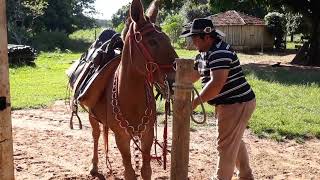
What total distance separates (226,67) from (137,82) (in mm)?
837

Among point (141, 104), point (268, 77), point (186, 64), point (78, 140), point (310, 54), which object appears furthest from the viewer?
point (310, 54)

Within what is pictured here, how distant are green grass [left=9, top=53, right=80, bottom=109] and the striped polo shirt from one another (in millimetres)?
7514

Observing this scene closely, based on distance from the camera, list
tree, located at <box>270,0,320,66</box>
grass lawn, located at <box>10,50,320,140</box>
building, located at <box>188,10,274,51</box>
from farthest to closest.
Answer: building, located at <box>188,10,274,51</box>, tree, located at <box>270,0,320,66</box>, grass lawn, located at <box>10,50,320,140</box>

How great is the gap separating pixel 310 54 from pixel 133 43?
2180 cm

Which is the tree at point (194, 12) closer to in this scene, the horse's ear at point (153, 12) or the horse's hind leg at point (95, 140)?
the horse's hind leg at point (95, 140)

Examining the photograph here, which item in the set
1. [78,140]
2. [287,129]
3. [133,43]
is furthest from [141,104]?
[287,129]

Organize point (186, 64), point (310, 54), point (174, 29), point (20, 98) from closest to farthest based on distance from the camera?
point (186, 64), point (20, 98), point (310, 54), point (174, 29)

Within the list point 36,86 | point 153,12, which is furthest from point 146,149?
point 36,86

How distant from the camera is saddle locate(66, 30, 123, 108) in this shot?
504 cm

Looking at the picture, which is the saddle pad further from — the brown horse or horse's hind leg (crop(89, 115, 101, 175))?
horse's hind leg (crop(89, 115, 101, 175))

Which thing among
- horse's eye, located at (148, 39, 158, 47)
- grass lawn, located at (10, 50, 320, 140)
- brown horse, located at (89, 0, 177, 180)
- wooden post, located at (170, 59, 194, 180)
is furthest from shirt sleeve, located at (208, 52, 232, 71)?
grass lawn, located at (10, 50, 320, 140)

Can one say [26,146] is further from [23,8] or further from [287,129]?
[23,8]

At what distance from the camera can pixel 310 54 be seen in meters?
24.4

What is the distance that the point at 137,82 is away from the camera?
173 inches
